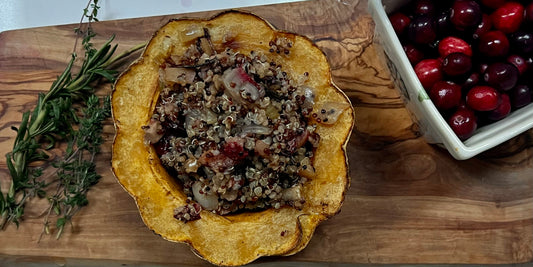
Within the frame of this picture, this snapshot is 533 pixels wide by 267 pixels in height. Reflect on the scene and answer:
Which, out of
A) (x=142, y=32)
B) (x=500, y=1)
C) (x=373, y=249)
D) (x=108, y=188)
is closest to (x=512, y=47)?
(x=500, y=1)

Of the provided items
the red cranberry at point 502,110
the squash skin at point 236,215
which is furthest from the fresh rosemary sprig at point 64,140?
the red cranberry at point 502,110

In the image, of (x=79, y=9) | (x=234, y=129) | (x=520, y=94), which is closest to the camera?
(x=234, y=129)

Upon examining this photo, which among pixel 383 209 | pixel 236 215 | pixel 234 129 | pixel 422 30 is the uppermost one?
pixel 422 30

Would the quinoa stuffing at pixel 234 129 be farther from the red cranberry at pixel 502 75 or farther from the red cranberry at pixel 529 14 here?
the red cranberry at pixel 529 14

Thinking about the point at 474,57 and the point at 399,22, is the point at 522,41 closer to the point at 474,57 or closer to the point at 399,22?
the point at 474,57

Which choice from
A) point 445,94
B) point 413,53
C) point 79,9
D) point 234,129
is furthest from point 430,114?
point 79,9

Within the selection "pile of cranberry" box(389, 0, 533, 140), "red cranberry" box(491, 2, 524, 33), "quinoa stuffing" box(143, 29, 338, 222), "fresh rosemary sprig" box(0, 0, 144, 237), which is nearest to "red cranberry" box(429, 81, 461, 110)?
"pile of cranberry" box(389, 0, 533, 140)

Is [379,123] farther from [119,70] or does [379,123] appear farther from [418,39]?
[119,70]

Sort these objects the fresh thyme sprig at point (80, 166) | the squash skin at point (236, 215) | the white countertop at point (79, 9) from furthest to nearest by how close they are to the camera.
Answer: the white countertop at point (79, 9), the fresh thyme sprig at point (80, 166), the squash skin at point (236, 215)
